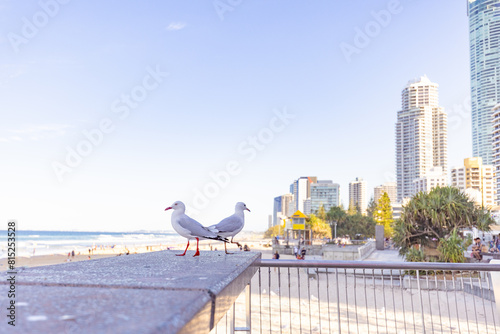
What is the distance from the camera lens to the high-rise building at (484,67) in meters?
164

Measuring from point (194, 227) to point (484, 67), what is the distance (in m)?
202

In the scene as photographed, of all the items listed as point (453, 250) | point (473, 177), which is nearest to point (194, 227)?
point (453, 250)

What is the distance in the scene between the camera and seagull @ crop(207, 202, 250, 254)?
3.21 metres

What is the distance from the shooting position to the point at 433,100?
17638cm

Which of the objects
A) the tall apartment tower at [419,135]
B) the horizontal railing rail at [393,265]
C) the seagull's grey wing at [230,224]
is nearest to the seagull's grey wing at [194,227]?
the seagull's grey wing at [230,224]

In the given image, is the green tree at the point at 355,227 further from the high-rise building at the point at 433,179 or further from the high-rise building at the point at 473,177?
the high-rise building at the point at 433,179

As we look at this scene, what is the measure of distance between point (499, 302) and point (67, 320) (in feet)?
14.9

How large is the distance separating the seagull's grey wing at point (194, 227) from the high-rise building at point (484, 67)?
637ft

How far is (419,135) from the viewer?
16625 cm

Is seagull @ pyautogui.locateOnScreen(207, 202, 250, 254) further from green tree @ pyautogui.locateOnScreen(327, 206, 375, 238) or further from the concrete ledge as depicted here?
green tree @ pyautogui.locateOnScreen(327, 206, 375, 238)

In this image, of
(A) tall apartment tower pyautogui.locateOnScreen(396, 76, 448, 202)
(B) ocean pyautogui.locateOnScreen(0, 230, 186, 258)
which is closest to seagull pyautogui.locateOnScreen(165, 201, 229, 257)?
(B) ocean pyautogui.locateOnScreen(0, 230, 186, 258)

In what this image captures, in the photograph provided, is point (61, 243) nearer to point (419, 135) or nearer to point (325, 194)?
point (325, 194)

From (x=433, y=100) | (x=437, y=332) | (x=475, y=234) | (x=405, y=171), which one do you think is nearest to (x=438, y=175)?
(x=405, y=171)

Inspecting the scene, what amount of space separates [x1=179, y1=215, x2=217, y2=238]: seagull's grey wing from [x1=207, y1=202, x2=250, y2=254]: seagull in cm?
8
